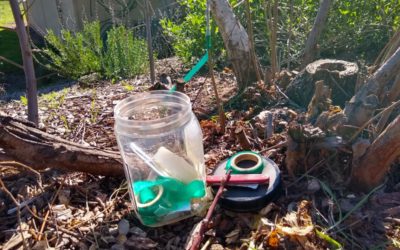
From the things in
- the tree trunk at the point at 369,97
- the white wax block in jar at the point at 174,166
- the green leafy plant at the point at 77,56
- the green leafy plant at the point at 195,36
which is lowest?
the green leafy plant at the point at 77,56

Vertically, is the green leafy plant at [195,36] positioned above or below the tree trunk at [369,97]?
below

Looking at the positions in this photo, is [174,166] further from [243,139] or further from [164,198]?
[243,139]

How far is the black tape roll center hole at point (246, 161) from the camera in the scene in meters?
2.17

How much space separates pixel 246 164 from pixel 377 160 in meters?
0.65

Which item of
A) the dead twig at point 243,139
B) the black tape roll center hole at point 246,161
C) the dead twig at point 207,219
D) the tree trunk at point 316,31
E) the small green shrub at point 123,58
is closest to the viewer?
the dead twig at point 207,219

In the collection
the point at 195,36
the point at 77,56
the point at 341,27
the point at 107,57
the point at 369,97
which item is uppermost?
the point at 369,97

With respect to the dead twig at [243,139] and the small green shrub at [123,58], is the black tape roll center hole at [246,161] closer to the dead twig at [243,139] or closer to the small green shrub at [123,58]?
the dead twig at [243,139]

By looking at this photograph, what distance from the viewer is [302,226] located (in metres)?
1.77

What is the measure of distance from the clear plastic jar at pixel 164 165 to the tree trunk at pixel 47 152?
0.09 meters

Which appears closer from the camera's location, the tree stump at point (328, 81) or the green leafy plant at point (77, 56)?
the tree stump at point (328, 81)

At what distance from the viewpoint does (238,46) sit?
3570mm

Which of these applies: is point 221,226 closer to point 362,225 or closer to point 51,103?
point 362,225

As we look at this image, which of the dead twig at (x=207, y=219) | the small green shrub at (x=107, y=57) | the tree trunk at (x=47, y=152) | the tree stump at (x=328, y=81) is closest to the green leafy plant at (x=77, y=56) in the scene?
→ the small green shrub at (x=107, y=57)

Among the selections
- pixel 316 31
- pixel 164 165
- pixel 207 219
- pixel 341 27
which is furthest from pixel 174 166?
pixel 341 27
